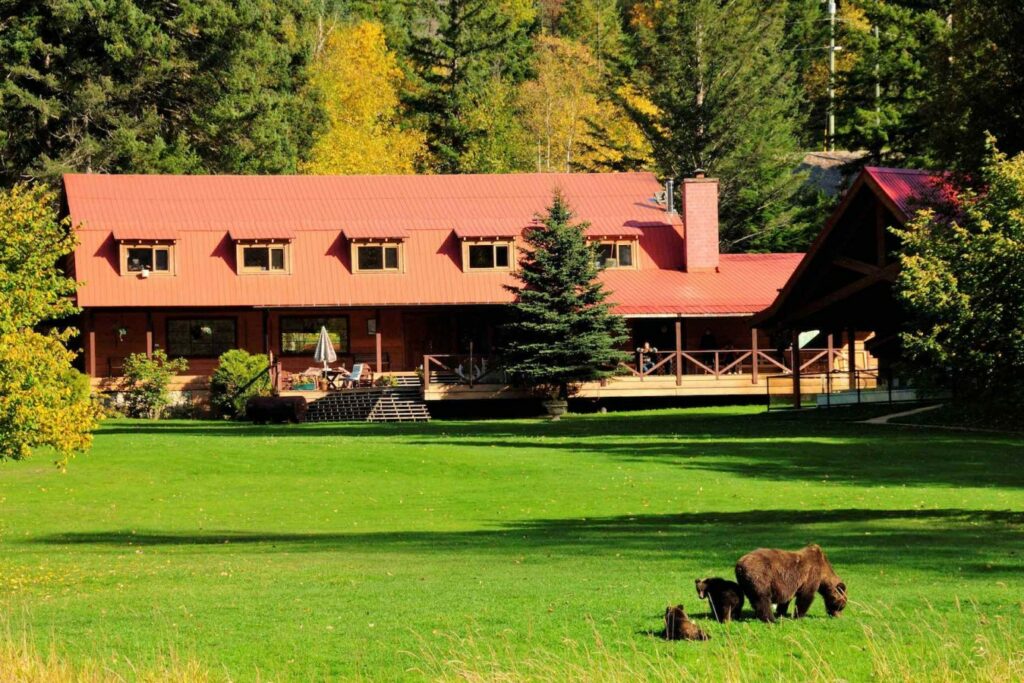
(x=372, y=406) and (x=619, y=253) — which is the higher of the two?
(x=619, y=253)

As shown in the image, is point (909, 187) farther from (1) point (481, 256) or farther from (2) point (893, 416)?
(1) point (481, 256)

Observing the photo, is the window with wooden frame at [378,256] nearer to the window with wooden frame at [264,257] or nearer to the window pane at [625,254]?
the window with wooden frame at [264,257]

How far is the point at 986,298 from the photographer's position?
1919 centimetres

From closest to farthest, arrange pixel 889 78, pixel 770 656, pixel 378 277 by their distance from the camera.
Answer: pixel 770 656 → pixel 378 277 → pixel 889 78

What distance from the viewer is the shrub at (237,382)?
52.5 m

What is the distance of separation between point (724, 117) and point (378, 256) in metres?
21.2

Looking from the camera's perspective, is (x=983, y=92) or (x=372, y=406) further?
(x=372, y=406)

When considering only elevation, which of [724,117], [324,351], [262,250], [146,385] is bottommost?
[146,385]

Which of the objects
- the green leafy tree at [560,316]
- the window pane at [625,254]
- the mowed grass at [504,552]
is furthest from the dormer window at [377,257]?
the mowed grass at [504,552]

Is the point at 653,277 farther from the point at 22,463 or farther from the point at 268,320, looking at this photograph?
the point at 22,463

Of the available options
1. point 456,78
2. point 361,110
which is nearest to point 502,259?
point 456,78

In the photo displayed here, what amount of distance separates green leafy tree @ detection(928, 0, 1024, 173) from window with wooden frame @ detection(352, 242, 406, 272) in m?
23.9

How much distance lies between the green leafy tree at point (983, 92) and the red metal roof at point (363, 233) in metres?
18.2

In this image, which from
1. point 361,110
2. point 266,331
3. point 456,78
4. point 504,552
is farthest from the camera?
point 361,110
